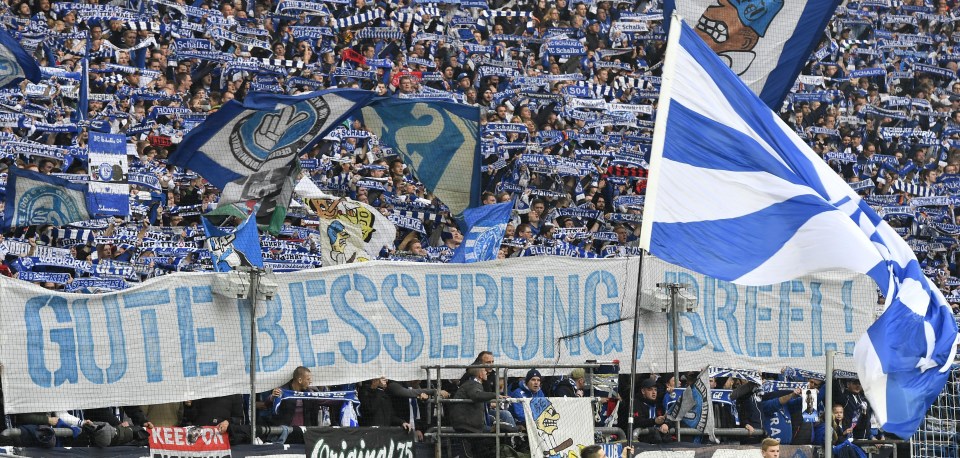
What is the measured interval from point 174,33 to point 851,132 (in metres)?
10.1

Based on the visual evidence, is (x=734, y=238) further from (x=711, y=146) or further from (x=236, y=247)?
(x=236, y=247)

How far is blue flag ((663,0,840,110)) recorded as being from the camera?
18094mm

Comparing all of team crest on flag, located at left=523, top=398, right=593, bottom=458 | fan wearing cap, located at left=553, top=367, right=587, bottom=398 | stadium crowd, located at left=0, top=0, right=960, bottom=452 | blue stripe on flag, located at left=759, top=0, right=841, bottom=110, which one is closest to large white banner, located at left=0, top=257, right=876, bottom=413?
stadium crowd, located at left=0, top=0, right=960, bottom=452

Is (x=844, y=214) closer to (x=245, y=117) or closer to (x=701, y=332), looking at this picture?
(x=701, y=332)

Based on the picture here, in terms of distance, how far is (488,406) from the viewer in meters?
14.2

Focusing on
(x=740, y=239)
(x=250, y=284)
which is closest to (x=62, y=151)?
(x=250, y=284)

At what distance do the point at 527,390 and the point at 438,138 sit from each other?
118 inches

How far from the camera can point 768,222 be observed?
1143 cm

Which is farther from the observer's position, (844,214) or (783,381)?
(783,381)

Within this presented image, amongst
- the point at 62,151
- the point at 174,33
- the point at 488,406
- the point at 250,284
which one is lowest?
the point at 488,406

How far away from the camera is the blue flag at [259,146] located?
48.8ft

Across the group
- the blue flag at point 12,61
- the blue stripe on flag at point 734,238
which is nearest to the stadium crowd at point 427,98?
the blue flag at point 12,61

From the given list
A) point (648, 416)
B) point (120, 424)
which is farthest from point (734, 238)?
point (120, 424)

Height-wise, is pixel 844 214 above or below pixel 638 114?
below
